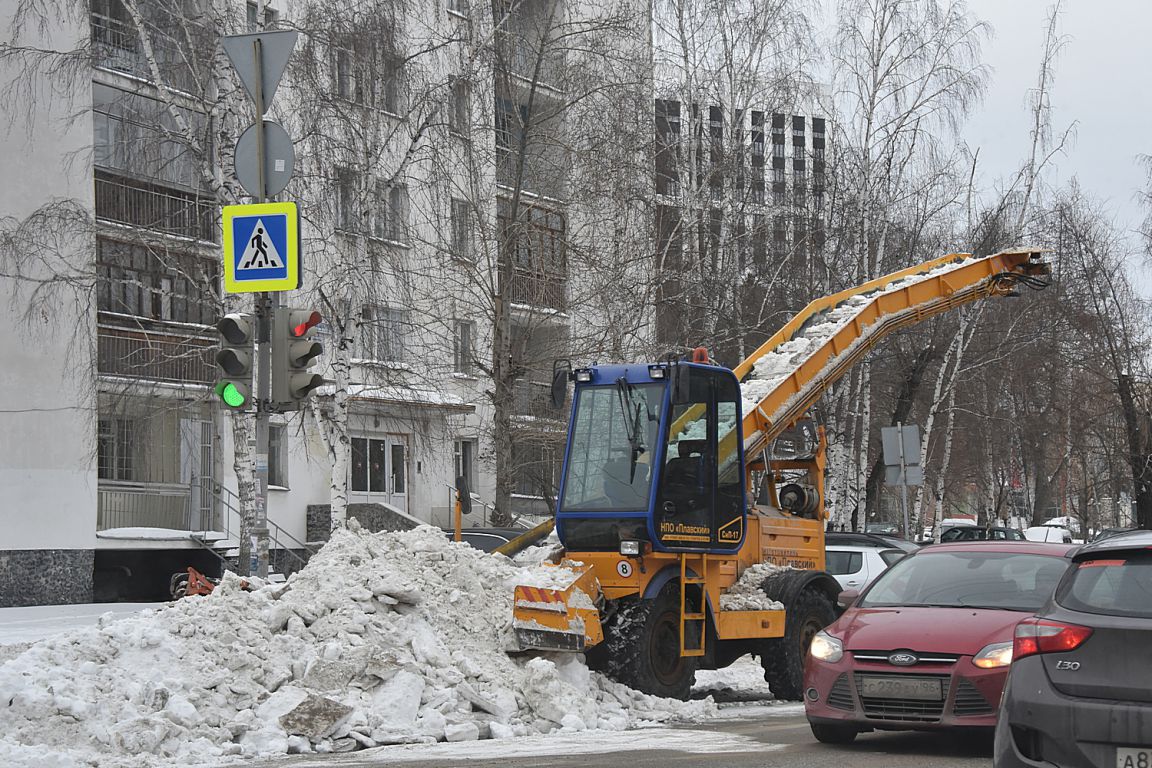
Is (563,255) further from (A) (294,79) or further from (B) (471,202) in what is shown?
(A) (294,79)

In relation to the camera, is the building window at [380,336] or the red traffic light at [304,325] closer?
the red traffic light at [304,325]

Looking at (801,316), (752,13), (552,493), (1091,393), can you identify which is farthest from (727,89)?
(1091,393)

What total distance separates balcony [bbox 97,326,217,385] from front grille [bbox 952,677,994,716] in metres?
18.3

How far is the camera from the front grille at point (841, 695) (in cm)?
1025

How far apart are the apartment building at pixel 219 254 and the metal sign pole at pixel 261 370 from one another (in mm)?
8595

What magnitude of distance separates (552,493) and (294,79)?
648 inches

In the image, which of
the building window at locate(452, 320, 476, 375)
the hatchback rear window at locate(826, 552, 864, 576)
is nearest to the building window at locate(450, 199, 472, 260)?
the building window at locate(452, 320, 476, 375)

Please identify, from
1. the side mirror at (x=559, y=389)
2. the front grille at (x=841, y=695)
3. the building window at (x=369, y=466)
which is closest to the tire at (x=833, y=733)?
the front grille at (x=841, y=695)

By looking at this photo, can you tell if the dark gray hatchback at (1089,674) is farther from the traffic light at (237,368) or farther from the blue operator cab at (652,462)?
the traffic light at (237,368)

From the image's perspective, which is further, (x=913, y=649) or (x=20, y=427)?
(x=20, y=427)

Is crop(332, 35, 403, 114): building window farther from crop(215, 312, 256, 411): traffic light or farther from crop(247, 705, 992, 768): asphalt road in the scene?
crop(247, 705, 992, 768): asphalt road

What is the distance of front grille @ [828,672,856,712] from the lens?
33.6 feet

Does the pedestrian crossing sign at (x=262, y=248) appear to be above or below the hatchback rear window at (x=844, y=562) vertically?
above

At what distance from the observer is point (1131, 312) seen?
162 feet
